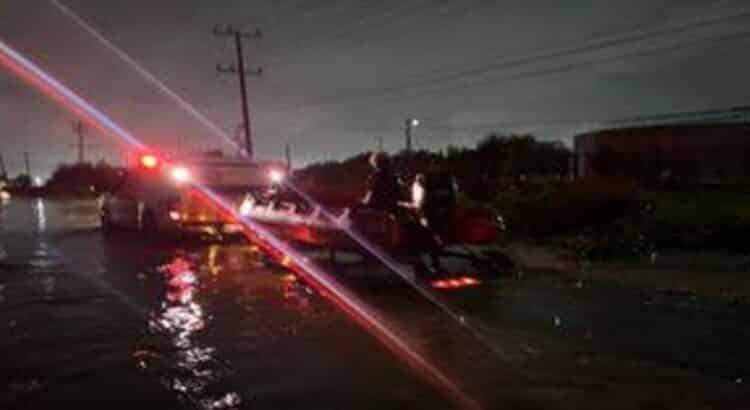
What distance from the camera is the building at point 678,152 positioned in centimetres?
6645

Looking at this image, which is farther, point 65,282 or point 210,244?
point 210,244

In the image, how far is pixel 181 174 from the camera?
711 inches

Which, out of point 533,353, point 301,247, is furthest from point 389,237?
point 533,353

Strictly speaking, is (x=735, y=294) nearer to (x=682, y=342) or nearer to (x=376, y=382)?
(x=682, y=342)

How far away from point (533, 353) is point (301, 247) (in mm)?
7920

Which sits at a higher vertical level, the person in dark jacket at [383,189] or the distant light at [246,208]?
the person in dark jacket at [383,189]

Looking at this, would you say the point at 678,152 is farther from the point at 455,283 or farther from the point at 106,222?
the point at 455,283

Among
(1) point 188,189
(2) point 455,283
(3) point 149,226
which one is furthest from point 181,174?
(2) point 455,283

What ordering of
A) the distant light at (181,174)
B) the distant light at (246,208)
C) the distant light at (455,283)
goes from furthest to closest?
the distant light at (181,174), the distant light at (246,208), the distant light at (455,283)

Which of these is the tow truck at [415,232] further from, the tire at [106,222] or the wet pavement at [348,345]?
the tire at [106,222]

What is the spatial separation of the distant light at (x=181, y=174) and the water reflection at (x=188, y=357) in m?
6.61

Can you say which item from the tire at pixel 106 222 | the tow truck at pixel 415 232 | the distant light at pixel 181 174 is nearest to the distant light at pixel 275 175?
the distant light at pixel 181 174

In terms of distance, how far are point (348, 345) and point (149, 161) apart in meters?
13.1

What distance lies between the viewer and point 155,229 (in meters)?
18.8
